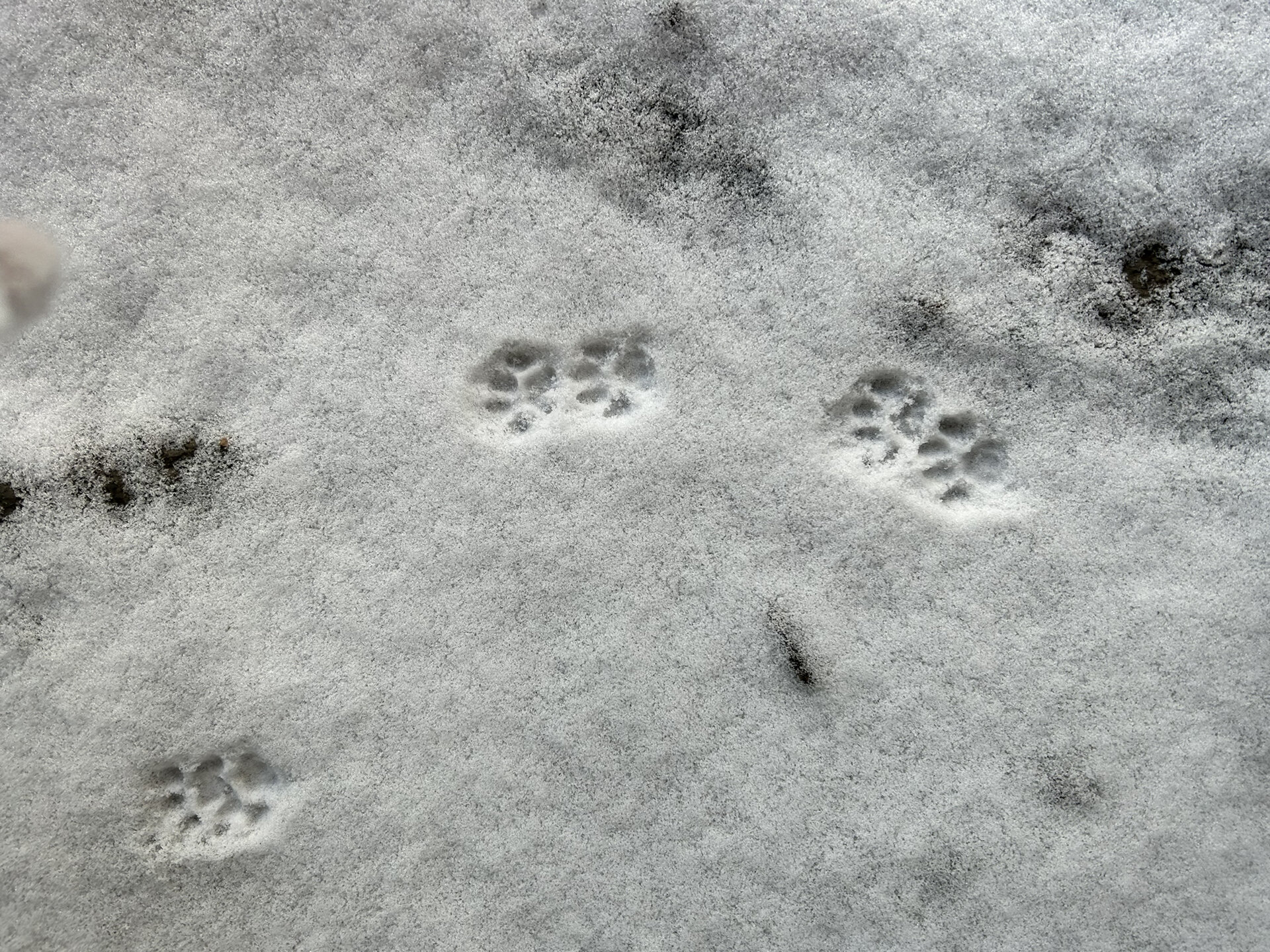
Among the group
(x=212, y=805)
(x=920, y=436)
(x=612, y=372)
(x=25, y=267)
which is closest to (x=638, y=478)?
(x=612, y=372)

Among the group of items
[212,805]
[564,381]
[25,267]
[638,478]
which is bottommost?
[212,805]

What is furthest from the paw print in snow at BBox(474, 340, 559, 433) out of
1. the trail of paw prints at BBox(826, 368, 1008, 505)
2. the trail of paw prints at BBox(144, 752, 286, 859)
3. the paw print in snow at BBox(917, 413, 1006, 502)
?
the trail of paw prints at BBox(144, 752, 286, 859)

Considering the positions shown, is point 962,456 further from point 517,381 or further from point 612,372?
point 517,381

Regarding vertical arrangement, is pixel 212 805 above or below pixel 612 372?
below

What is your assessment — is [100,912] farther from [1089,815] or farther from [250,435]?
[1089,815]

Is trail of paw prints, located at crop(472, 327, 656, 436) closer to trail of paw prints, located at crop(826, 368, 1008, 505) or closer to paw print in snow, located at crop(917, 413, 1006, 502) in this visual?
trail of paw prints, located at crop(826, 368, 1008, 505)

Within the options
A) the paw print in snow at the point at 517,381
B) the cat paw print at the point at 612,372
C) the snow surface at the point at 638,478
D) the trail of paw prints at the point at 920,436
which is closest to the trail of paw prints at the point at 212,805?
the snow surface at the point at 638,478

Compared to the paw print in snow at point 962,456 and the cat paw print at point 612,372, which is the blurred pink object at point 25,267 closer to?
the cat paw print at point 612,372
